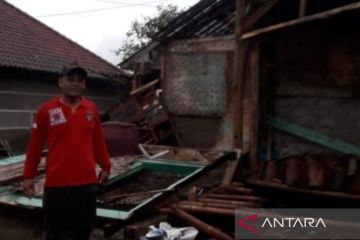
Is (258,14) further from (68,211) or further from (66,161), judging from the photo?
(68,211)

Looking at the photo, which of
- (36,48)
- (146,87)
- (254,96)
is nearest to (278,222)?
(254,96)

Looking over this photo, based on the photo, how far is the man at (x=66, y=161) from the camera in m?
3.86

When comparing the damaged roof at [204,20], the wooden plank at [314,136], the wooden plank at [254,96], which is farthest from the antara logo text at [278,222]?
the damaged roof at [204,20]

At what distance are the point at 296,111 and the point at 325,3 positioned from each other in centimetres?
171

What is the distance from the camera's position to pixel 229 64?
28.2 ft

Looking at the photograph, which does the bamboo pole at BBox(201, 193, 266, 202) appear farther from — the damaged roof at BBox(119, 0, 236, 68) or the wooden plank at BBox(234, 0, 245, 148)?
the damaged roof at BBox(119, 0, 236, 68)

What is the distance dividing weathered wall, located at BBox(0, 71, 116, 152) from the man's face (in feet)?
35.2

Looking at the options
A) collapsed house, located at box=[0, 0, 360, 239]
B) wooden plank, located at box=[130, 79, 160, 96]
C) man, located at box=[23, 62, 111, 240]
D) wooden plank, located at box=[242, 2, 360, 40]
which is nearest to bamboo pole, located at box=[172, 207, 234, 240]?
collapsed house, located at box=[0, 0, 360, 239]

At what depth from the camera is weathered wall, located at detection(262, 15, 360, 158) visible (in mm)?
7102

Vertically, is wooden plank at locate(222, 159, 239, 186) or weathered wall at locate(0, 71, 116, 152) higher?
weathered wall at locate(0, 71, 116, 152)

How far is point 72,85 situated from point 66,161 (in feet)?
2.05

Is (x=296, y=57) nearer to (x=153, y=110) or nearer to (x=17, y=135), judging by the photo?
(x=153, y=110)

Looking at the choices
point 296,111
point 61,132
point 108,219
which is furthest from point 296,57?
point 61,132

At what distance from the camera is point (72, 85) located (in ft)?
12.9
